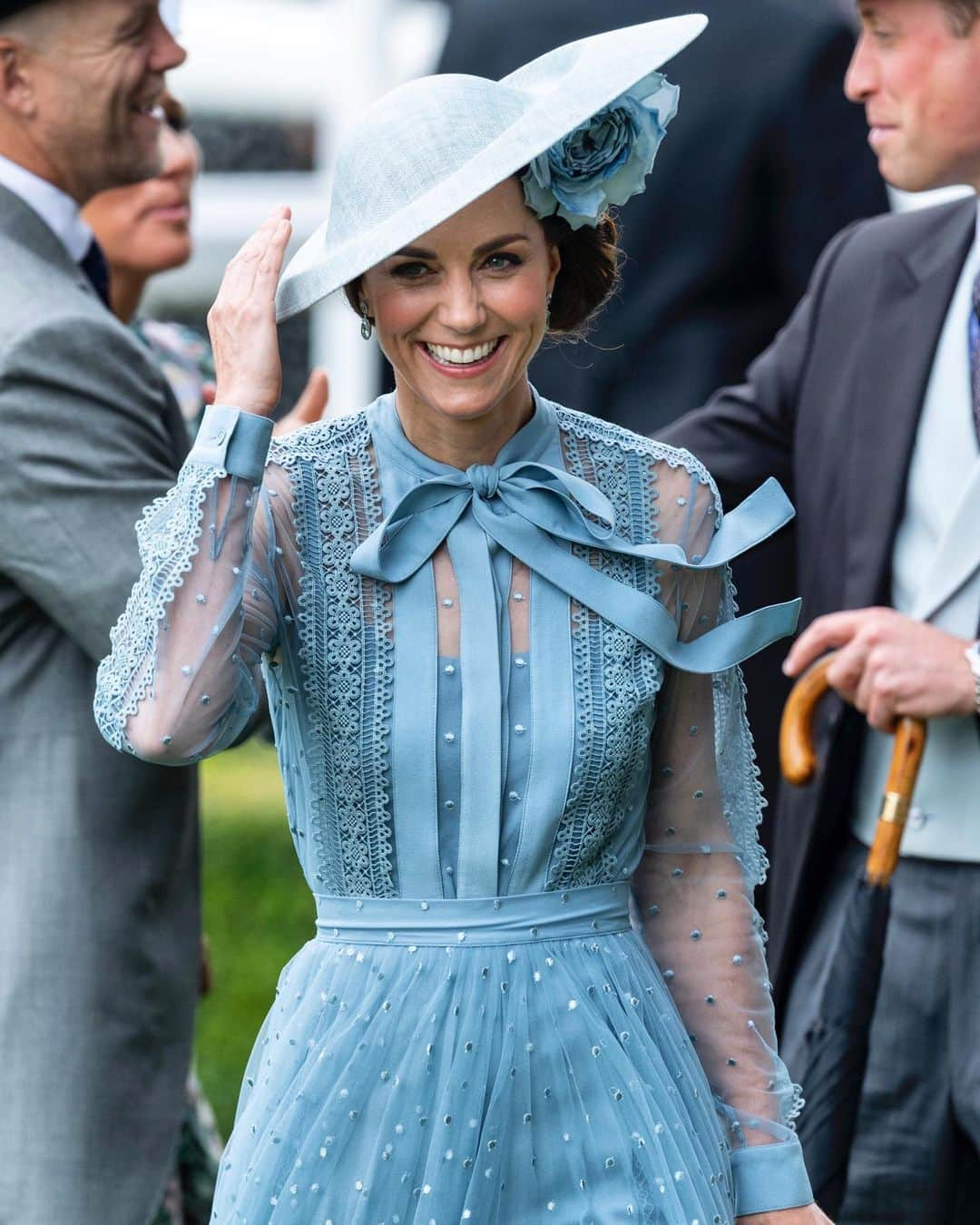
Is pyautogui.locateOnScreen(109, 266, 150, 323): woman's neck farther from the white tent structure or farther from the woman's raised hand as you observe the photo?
the white tent structure

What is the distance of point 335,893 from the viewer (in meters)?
2.52

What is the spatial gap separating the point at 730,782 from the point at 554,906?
31 centimetres

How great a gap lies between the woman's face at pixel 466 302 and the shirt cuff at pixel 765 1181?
2.86 feet

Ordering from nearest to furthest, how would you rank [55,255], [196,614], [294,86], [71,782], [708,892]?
1. [196,614]
2. [708,892]
3. [71,782]
4. [55,255]
5. [294,86]

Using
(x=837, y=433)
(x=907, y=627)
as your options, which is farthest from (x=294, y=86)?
(x=907, y=627)

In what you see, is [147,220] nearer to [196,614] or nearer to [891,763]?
[891,763]

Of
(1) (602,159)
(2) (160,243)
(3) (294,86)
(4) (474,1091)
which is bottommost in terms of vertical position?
(4) (474,1091)

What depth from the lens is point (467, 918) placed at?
246 centimetres

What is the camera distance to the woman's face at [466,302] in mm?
2408

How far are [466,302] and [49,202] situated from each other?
1.20 m

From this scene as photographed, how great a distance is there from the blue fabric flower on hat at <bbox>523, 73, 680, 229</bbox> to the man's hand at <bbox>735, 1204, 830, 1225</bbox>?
1.10 m

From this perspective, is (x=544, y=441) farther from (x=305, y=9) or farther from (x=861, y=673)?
(x=305, y=9)

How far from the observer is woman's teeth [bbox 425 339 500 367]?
2428mm

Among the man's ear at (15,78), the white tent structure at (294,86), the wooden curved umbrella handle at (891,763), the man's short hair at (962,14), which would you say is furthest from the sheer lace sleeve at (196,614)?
the white tent structure at (294,86)
